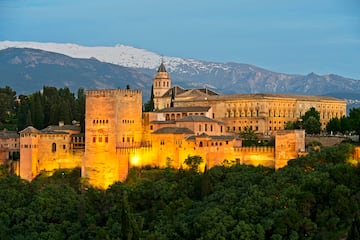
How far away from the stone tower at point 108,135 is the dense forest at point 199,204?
89 centimetres

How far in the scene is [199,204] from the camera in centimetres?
3862

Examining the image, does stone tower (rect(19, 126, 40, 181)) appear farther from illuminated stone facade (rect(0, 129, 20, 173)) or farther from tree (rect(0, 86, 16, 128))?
tree (rect(0, 86, 16, 128))

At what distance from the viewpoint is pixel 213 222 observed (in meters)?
34.4

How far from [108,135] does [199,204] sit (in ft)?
30.4

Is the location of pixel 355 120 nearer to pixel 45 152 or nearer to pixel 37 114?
pixel 45 152

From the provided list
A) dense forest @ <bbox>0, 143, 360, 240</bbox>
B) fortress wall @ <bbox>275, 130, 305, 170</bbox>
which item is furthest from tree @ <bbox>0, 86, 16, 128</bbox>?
fortress wall @ <bbox>275, 130, 305, 170</bbox>

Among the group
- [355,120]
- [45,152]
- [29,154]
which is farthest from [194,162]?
[355,120]

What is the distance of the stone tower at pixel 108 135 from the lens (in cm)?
4548

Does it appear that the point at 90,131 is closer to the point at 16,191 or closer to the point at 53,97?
the point at 16,191

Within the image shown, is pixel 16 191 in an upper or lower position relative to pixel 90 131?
lower

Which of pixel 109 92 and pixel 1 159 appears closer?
pixel 109 92

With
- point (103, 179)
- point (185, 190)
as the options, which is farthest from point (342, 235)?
point (103, 179)

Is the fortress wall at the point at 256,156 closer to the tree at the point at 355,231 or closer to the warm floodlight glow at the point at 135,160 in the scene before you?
the warm floodlight glow at the point at 135,160

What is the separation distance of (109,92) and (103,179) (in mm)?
4986
